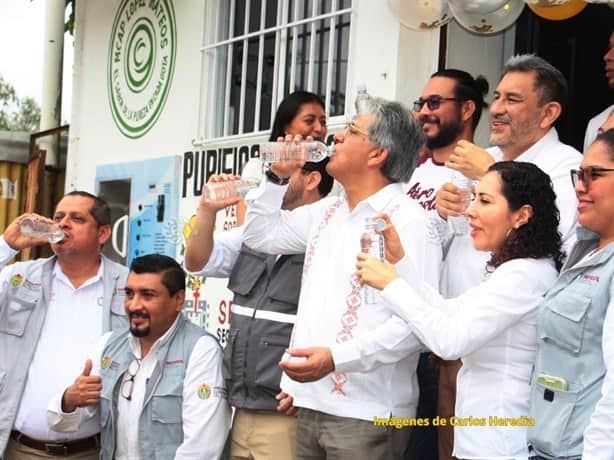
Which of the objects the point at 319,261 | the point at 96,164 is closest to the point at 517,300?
the point at 319,261

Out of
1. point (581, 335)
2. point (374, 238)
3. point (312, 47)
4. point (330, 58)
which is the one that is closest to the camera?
point (581, 335)

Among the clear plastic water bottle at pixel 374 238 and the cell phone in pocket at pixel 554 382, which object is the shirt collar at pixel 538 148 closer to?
the clear plastic water bottle at pixel 374 238

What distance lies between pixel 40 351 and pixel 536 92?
255 cm

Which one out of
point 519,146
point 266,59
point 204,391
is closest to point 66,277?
point 204,391

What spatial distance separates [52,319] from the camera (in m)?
4.39

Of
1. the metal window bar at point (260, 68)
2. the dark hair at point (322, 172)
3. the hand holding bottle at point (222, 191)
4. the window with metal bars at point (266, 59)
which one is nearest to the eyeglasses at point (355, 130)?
the dark hair at point (322, 172)

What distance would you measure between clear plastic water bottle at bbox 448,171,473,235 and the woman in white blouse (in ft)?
0.89

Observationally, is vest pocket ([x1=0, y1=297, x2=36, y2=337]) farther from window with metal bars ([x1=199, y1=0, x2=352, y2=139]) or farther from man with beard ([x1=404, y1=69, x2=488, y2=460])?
window with metal bars ([x1=199, y1=0, x2=352, y2=139])

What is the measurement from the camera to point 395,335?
2.98 meters

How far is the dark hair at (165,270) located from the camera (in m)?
4.05

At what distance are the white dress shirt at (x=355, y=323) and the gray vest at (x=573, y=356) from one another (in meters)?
0.56

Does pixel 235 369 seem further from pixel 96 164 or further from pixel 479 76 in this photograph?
pixel 96 164

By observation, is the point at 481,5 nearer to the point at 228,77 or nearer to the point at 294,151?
the point at 294,151

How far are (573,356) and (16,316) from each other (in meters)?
2.78
